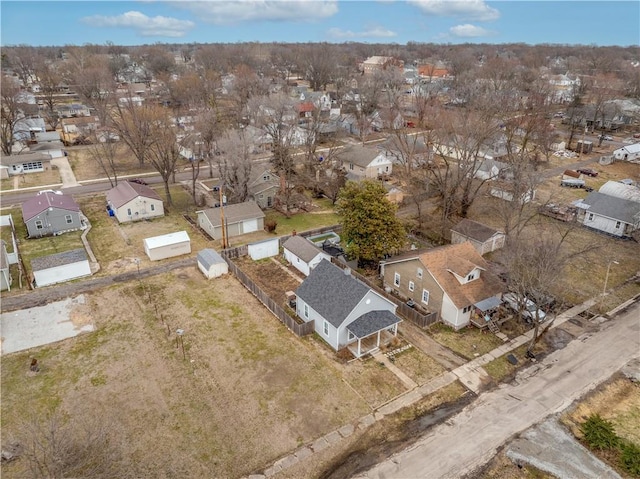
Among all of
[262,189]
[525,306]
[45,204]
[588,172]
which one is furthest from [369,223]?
[588,172]

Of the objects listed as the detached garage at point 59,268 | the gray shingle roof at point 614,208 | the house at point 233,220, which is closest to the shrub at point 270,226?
the house at point 233,220

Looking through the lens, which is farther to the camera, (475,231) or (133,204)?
(133,204)

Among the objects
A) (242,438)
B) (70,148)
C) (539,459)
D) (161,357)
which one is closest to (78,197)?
(70,148)

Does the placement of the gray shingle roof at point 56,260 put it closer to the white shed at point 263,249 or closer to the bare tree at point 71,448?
the white shed at point 263,249

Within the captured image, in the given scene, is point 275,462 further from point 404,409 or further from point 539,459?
point 539,459

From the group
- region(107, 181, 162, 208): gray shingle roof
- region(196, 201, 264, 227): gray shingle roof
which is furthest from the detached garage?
region(196, 201, 264, 227): gray shingle roof

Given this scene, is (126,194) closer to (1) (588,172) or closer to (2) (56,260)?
(2) (56,260)
